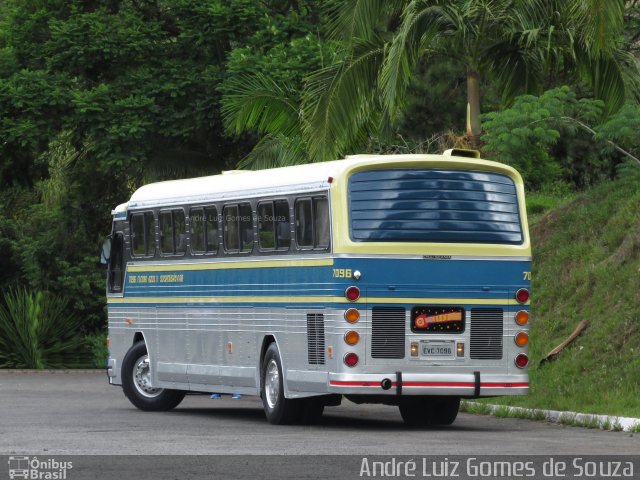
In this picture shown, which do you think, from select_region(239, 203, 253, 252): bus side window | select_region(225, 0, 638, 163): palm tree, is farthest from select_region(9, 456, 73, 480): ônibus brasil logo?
select_region(225, 0, 638, 163): palm tree

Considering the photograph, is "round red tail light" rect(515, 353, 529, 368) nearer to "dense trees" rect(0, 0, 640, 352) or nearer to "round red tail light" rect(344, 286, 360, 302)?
"round red tail light" rect(344, 286, 360, 302)

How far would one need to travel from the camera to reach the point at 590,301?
23969mm

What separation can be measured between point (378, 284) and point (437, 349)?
1003 millimetres

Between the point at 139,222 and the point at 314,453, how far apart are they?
8930 mm

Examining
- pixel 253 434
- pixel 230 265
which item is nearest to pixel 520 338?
pixel 253 434

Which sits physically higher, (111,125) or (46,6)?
(46,6)

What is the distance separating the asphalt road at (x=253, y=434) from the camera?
1514cm

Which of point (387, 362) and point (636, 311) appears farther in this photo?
point (636, 311)

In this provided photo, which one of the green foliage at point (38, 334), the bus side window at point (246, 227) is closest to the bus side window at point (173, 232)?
the bus side window at point (246, 227)

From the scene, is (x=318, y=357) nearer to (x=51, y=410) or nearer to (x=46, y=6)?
(x=51, y=410)

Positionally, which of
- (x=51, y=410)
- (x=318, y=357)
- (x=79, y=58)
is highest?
(x=79, y=58)

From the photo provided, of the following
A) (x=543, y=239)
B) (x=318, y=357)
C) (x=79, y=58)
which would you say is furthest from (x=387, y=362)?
(x=79, y=58)

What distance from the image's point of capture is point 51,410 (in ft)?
72.6

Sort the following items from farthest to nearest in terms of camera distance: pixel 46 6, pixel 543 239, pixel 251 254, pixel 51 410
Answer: pixel 46 6
pixel 543 239
pixel 51 410
pixel 251 254
